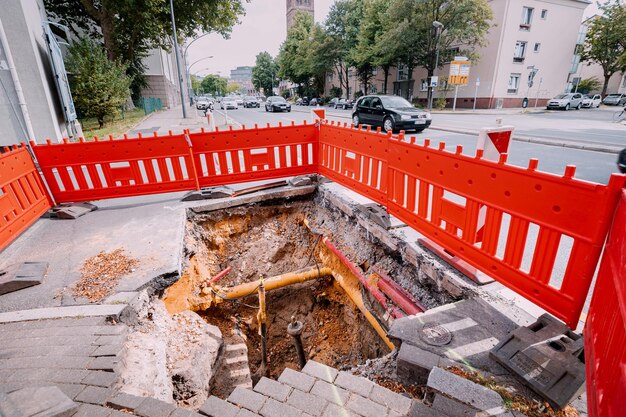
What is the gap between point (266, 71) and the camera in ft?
295

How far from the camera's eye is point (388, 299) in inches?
156

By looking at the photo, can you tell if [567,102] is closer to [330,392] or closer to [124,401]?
[330,392]

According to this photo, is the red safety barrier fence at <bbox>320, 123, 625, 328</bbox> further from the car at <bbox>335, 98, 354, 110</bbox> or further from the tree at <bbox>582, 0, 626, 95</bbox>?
the tree at <bbox>582, 0, 626, 95</bbox>

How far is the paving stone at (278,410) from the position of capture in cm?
208

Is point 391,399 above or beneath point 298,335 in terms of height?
above

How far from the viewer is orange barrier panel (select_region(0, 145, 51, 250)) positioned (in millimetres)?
4312

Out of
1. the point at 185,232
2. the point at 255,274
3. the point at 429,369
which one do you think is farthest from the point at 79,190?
the point at 429,369

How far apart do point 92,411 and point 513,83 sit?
41.4m

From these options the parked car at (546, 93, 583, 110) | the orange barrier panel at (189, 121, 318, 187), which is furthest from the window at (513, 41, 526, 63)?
the orange barrier panel at (189, 121, 318, 187)

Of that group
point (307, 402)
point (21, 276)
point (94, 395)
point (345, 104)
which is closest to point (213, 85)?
point (345, 104)

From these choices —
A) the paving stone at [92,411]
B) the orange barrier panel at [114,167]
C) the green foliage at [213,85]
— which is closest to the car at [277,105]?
the orange barrier panel at [114,167]

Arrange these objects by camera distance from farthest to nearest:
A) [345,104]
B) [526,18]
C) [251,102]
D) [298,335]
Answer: [251,102] < [345,104] < [526,18] < [298,335]

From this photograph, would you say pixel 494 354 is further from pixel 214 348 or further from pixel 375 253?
pixel 214 348

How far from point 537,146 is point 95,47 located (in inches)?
836
